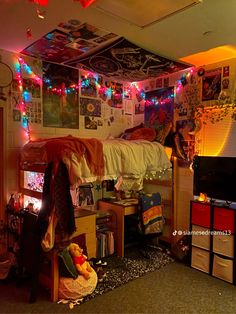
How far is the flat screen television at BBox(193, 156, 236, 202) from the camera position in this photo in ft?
9.83

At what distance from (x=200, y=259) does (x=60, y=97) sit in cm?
266

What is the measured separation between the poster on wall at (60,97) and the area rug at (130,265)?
185 cm

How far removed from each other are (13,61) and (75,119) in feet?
3.40

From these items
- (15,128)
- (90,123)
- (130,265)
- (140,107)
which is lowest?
(130,265)

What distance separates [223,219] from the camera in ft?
9.69

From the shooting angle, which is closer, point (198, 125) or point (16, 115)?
point (16, 115)

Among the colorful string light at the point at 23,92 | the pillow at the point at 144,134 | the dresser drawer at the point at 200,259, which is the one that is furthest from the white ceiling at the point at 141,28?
the dresser drawer at the point at 200,259

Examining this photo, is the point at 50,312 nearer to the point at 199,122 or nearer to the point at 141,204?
the point at 141,204

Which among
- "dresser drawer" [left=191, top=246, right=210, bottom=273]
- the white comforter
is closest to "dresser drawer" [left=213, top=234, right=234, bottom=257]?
"dresser drawer" [left=191, top=246, right=210, bottom=273]

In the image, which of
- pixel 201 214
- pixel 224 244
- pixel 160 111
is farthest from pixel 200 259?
pixel 160 111

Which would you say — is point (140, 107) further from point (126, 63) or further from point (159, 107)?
point (126, 63)

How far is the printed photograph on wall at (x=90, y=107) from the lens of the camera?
12.3 feet

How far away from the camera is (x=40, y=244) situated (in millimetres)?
2488

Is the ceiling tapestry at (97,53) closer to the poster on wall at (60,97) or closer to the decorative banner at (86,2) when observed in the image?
the poster on wall at (60,97)
